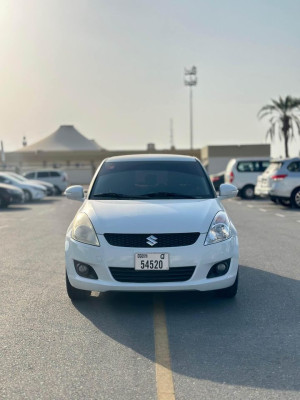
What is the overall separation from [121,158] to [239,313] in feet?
9.34

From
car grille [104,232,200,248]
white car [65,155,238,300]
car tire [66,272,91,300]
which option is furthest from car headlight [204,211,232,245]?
car tire [66,272,91,300]

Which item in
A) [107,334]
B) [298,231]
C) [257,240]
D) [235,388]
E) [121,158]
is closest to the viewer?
[235,388]

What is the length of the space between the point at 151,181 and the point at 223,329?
7.87 ft

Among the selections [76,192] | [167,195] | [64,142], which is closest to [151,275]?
[167,195]

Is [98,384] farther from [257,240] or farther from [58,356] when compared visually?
[257,240]

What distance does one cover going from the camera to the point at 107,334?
15.3ft

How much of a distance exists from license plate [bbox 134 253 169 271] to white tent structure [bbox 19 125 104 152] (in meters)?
71.7

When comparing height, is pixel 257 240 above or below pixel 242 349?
below

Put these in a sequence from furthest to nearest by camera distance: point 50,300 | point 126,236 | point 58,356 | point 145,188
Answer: point 145,188, point 50,300, point 126,236, point 58,356

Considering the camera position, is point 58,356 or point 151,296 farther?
point 151,296

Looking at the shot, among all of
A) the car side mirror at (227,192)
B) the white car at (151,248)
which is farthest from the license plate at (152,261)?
the car side mirror at (227,192)

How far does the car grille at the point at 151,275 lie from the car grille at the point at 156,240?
23 cm

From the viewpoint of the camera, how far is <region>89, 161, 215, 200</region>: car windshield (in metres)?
6.43

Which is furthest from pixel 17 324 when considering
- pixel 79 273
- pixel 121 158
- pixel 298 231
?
pixel 298 231
